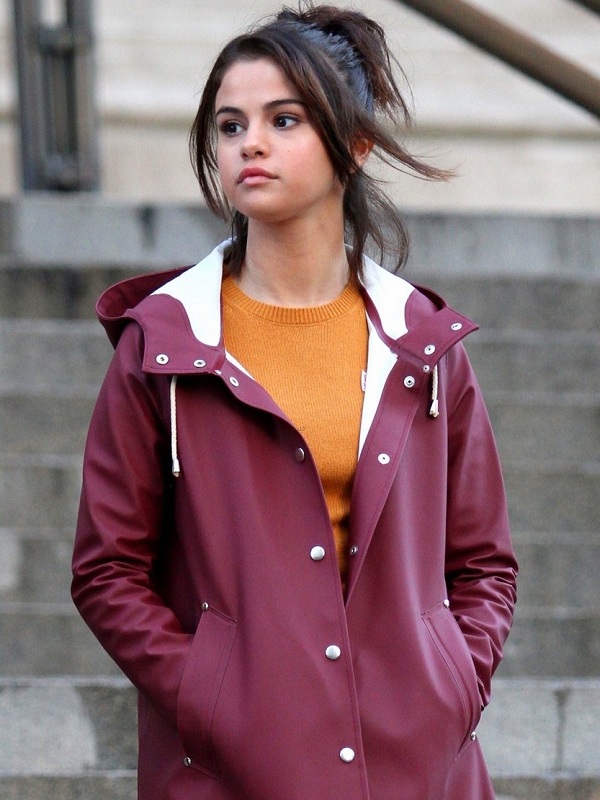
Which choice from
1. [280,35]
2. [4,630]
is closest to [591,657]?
[4,630]

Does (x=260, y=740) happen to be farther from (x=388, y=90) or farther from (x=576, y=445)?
(x=576, y=445)

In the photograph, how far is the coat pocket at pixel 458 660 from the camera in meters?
2.21

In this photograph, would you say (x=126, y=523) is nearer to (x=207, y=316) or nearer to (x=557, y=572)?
(x=207, y=316)

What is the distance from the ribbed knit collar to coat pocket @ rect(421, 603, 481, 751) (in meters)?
0.50

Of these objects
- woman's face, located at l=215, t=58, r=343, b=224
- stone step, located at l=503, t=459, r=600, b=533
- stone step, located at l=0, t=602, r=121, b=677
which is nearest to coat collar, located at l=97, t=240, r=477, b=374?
woman's face, located at l=215, t=58, r=343, b=224

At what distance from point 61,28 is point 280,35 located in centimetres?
431

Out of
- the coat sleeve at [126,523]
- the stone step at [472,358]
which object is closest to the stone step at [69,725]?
the coat sleeve at [126,523]

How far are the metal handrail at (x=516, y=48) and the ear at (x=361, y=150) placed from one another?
2408mm

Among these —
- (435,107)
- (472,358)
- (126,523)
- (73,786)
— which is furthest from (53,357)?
(435,107)

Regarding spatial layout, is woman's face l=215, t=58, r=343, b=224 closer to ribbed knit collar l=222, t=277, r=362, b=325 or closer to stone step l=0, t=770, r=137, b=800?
ribbed knit collar l=222, t=277, r=362, b=325

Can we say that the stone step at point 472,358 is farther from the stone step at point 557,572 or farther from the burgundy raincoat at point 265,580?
the burgundy raincoat at point 265,580

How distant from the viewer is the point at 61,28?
20.7ft

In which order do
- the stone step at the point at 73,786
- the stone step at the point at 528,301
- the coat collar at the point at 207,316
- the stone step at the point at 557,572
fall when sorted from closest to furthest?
the coat collar at the point at 207,316, the stone step at the point at 73,786, the stone step at the point at 557,572, the stone step at the point at 528,301

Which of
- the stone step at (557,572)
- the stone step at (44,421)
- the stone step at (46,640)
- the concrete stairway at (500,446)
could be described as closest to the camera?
the concrete stairway at (500,446)
